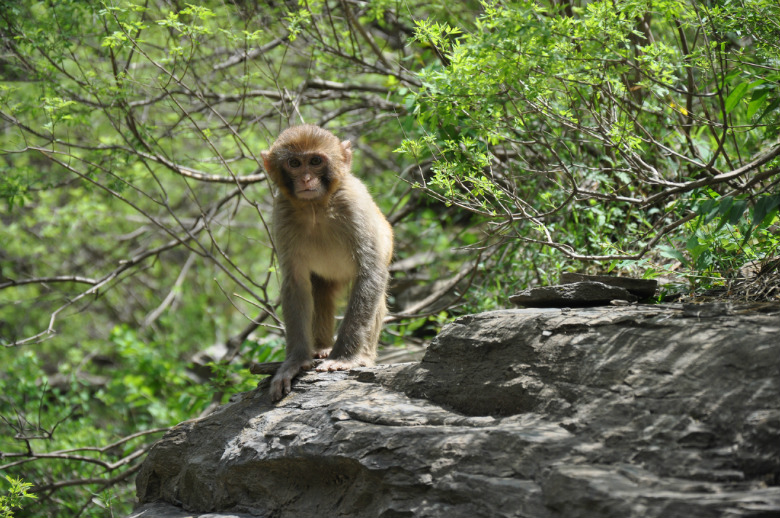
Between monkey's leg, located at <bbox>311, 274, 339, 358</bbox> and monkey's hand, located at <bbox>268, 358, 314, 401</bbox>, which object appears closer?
monkey's hand, located at <bbox>268, 358, 314, 401</bbox>

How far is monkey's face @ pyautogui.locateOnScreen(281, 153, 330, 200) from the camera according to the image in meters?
5.66

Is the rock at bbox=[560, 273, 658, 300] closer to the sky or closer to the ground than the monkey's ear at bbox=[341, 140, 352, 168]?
closer to the ground

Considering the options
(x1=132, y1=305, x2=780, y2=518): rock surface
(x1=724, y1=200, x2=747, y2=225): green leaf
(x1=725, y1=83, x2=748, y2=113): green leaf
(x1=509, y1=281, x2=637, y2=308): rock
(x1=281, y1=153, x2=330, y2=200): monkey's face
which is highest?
(x1=725, y1=83, x2=748, y2=113): green leaf

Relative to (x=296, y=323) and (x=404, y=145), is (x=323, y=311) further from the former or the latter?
(x=404, y=145)

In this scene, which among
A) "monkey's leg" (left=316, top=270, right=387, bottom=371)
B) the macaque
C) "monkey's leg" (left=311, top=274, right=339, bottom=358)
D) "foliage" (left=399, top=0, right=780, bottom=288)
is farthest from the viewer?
"monkey's leg" (left=311, top=274, right=339, bottom=358)

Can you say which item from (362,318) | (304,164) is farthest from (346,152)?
(362,318)

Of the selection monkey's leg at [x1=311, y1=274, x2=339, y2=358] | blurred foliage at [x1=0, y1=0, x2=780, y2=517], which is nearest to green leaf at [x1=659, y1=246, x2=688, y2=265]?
blurred foliage at [x1=0, y1=0, x2=780, y2=517]

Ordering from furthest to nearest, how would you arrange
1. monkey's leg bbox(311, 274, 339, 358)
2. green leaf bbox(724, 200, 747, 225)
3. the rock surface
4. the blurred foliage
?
monkey's leg bbox(311, 274, 339, 358), the blurred foliage, green leaf bbox(724, 200, 747, 225), the rock surface

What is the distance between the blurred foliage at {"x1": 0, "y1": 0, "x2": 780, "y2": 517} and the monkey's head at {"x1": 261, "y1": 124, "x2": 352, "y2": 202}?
58 cm

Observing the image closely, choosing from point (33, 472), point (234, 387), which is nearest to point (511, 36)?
point (234, 387)

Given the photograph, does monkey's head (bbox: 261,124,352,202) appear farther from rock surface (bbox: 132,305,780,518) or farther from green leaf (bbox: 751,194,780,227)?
green leaf (bbox: 751,194,780,227)

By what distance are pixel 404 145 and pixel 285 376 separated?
1888 mm

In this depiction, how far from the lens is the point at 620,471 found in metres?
3.08

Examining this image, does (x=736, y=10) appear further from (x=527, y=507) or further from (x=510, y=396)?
(x=527, y=507)
